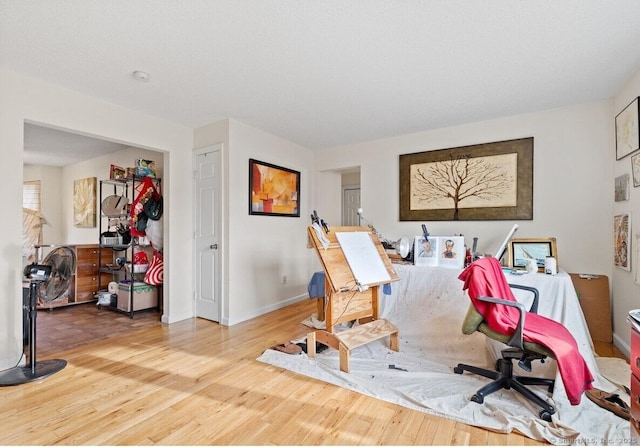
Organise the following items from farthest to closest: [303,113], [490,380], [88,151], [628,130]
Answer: [88,151], [303,113], [628,130], [490,380]

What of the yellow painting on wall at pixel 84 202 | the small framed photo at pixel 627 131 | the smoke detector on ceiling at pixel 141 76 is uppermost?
the smoke detector on ceiling at pixel 141 76

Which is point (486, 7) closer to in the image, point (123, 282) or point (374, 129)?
point (374, 129)

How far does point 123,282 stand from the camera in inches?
168

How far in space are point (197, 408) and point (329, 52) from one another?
→ 2.57 metres

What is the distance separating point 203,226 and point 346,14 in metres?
2.94

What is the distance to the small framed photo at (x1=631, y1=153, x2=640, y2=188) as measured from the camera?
253 cm

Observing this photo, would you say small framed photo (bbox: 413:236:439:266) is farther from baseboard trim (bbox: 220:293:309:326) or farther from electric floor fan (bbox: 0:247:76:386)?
electric floor fan (bbox: 0:247:76:386)

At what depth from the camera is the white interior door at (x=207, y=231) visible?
148 inches

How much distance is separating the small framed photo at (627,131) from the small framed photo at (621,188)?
7.8 inches

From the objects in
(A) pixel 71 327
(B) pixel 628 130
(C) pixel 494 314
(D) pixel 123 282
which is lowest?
(A) pixel 71 327

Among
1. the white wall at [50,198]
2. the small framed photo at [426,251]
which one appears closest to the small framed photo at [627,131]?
the small framed photo at [426,251]

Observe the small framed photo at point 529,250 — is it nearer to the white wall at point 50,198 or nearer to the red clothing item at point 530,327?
the red clothing item at point 530,327

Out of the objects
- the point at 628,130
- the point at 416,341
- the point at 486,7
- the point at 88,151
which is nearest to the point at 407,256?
the point at 416,341

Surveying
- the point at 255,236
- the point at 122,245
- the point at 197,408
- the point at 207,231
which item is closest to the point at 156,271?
the point at 122,245
